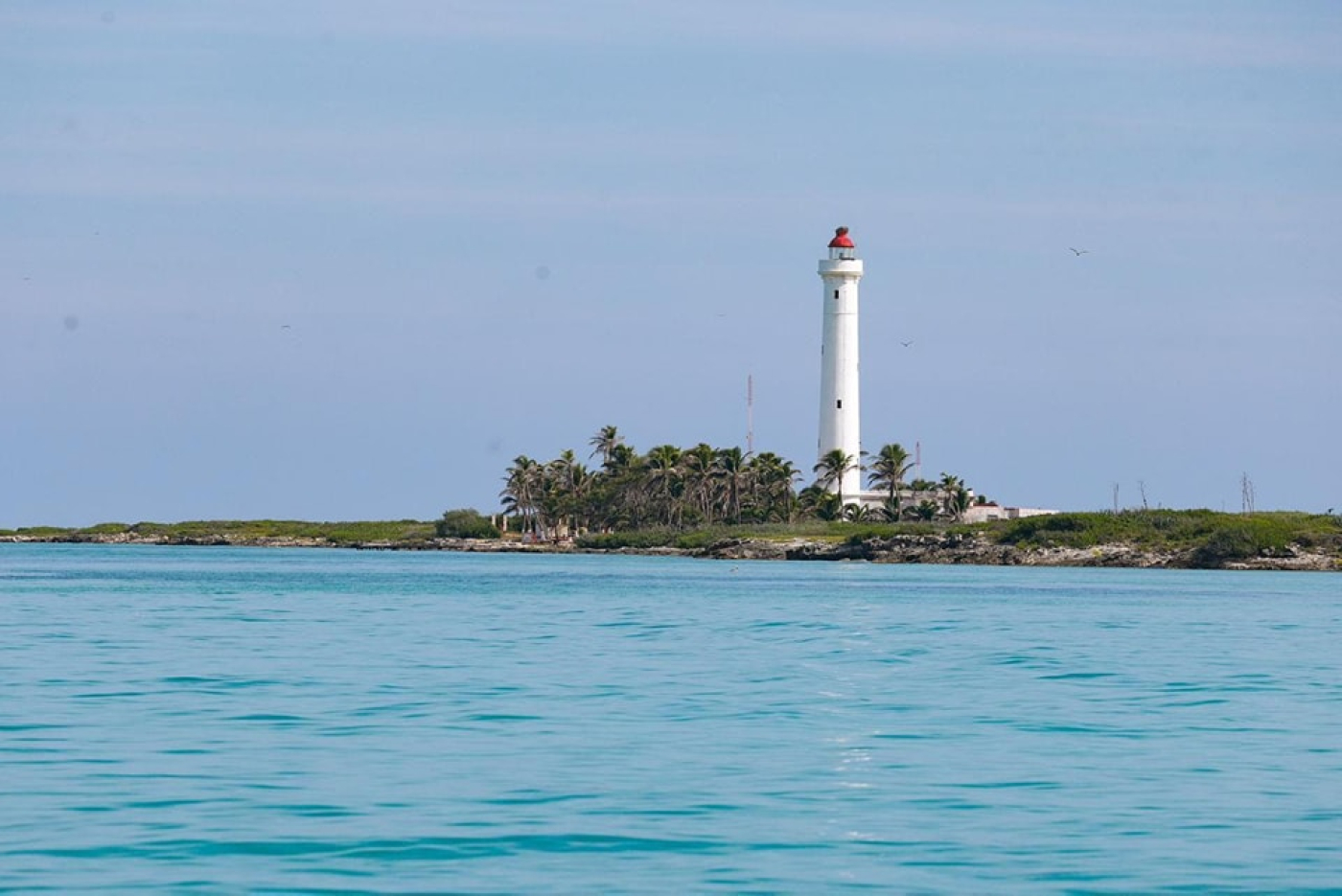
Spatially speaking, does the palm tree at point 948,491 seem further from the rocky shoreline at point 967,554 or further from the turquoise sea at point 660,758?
the turquoise sea at point 660,758

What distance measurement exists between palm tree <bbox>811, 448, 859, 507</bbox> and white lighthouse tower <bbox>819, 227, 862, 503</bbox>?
49 centimetres

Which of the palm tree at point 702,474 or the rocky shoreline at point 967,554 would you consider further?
the palm tree at point 702,474

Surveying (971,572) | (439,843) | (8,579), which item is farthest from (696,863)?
(971,572)

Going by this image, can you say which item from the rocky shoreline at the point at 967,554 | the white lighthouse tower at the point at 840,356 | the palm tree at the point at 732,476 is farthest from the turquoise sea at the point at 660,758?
the palm tree at the point at 732,476

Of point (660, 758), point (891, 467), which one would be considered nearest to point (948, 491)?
point (891, 467)

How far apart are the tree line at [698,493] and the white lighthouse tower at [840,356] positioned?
6.19ft

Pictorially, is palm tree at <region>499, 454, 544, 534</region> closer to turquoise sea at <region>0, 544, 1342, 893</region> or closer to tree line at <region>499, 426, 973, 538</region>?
tree line at <region>499, 426, 973, 538</region>

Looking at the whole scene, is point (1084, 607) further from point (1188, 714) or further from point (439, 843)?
point (439, 843)

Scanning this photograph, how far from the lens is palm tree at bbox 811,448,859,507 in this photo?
130m

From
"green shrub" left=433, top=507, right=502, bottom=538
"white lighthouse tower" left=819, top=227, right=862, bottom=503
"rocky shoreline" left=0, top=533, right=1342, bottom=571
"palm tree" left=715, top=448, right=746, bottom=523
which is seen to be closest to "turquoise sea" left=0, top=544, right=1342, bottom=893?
"rocky shoreline" left=0, top=533, right=1342, bottom=571

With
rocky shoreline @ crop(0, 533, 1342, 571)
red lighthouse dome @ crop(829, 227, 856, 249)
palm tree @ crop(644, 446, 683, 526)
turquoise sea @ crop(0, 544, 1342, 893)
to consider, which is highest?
red lighthouse dome @ crop(829, 227, 856, 249)

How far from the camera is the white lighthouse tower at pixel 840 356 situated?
4973 inches

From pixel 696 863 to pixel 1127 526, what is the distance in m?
108

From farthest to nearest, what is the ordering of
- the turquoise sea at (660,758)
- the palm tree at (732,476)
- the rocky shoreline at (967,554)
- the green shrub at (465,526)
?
the green shrub at (465,526), the palm tree at (732,476), the rocky shoreline at (967,554), the turquoise sea at (660,758)
